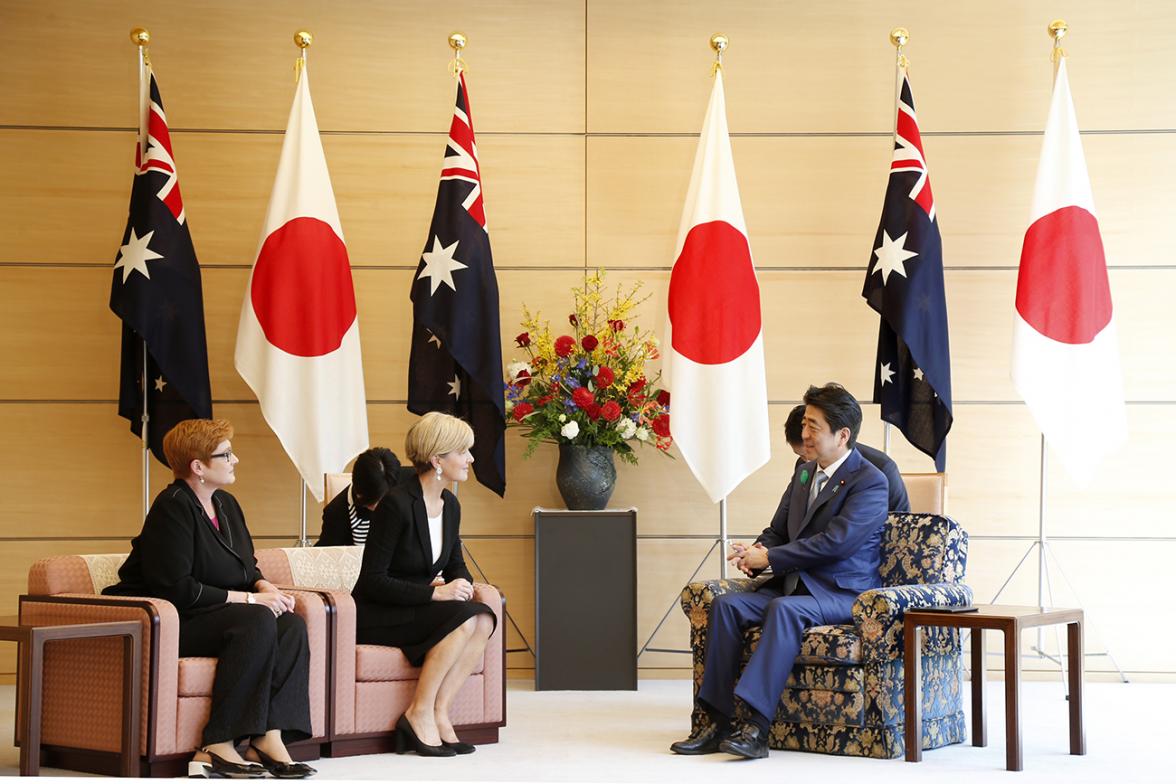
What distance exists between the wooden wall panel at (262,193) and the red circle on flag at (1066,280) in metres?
2.34

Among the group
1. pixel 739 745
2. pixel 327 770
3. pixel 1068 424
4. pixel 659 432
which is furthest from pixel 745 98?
pixel 327 770

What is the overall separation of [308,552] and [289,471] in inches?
70.3

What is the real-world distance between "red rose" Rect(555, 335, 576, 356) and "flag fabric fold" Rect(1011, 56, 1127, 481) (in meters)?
2.20

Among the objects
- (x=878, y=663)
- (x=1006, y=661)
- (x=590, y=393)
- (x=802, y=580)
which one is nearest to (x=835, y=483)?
(x=802, y=580)

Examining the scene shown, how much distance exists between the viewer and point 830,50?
6.99 m

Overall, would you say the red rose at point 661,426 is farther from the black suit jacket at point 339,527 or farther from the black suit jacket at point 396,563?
the black suit jacket at point 396,563

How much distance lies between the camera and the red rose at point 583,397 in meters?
6.26

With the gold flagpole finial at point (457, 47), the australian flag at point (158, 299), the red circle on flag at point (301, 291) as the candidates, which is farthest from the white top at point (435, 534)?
the gold flagpole finial at point (457, 47)

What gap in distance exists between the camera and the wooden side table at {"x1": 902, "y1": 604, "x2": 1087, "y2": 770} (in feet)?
14.3

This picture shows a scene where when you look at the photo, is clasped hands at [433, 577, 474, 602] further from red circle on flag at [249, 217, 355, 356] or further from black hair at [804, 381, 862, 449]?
red circle on flag at [249, 217, 355, 356]

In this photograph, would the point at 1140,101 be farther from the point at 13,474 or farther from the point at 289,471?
the point at 13,474

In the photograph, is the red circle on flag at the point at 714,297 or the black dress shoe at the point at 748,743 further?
the red circle on flag at the point at 714,297

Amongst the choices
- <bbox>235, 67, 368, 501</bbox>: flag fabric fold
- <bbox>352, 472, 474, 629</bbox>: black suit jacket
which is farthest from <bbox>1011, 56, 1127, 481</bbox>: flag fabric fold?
<bbox>235, 67, 368, 501</bbox>: flag fabric fold

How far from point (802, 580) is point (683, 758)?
835mm
